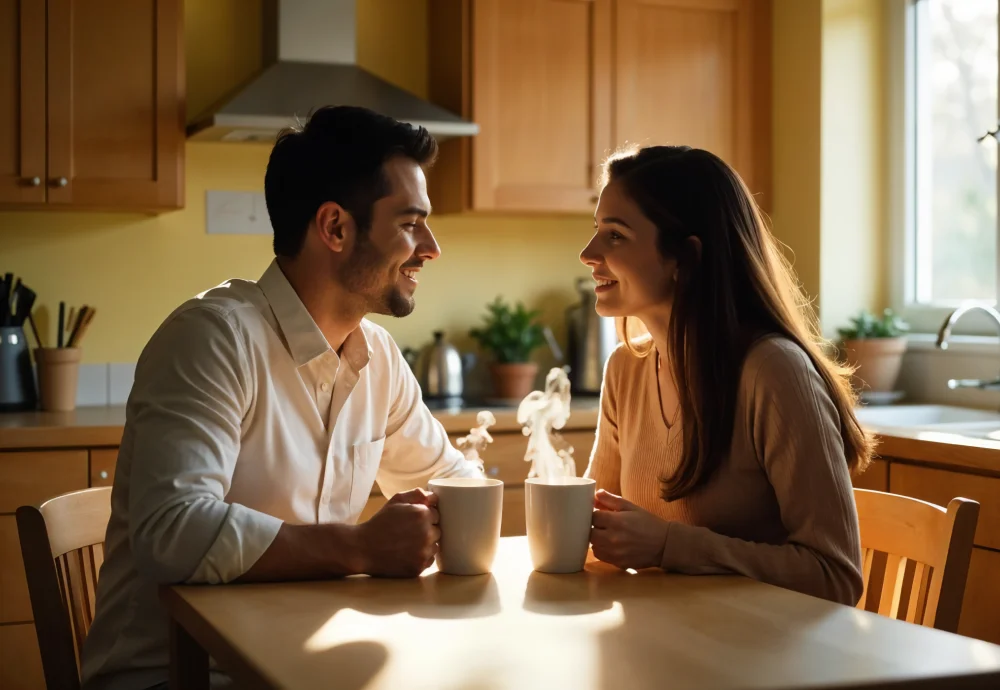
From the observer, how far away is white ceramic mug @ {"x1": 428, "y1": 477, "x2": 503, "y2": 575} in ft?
4.57

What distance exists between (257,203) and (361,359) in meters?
1.97

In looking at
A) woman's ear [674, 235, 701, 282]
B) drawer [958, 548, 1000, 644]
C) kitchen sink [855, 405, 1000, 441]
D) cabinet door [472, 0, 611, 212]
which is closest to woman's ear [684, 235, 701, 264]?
woman's ear [674, 235, 701, 282]

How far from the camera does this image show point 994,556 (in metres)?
2.51

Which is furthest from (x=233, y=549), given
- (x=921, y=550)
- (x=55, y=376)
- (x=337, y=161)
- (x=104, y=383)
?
(x=104, y=383)

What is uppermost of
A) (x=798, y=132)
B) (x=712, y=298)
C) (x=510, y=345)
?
(x=798, y=132)

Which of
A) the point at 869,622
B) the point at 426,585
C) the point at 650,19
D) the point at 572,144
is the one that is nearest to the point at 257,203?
the point at 572,144

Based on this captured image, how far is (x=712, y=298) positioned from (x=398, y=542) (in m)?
0.59

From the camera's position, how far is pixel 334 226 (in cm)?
180

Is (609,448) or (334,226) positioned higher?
(334,226)

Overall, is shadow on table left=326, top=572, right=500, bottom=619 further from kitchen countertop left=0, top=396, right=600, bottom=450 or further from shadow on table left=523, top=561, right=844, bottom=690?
kitchen countertop left=0, top=396, right=600, bottom=450

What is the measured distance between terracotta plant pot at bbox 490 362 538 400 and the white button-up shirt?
1780 millimetres

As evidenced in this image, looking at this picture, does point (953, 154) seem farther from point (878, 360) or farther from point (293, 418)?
point (293, 418)

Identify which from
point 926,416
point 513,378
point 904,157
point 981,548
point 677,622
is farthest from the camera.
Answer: point 904,157

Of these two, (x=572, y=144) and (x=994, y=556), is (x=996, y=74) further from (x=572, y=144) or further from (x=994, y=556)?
(x=994, y=556)
